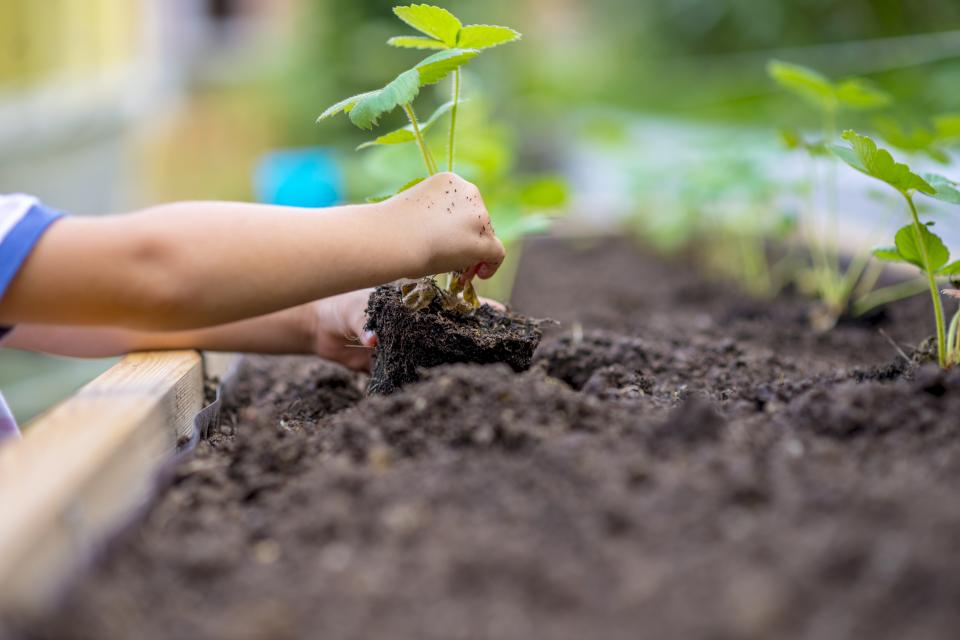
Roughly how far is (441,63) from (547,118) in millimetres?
6886

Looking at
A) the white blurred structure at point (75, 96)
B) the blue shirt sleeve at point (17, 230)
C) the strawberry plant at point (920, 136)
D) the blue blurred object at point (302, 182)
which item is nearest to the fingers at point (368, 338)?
the blue shirt sleeve at point (17, 230)

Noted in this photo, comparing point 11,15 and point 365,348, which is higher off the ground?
point 11,15

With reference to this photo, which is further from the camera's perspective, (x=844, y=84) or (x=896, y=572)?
(x=844, y=84)

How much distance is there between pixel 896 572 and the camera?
2.04 ft

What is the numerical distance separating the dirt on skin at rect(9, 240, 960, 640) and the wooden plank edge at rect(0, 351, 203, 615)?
0.03m

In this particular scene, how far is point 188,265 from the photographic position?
0.95 m

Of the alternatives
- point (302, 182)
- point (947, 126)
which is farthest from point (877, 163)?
point (302, 182)

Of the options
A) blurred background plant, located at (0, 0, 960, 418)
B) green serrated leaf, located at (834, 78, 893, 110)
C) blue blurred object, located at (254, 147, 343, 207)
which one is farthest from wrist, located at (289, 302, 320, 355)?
blue blurred object, located at (254, 147, 343, 207)

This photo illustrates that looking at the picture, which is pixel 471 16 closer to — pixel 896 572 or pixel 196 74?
pixel 896 572

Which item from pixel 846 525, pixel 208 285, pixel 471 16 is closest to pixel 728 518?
pixel 846 525

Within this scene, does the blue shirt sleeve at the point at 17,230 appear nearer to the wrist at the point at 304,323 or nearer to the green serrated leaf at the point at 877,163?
the wrist at the point at 304,323

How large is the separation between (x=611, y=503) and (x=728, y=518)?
0.31 feet

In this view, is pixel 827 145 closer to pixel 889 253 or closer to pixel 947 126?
pixel 889 253

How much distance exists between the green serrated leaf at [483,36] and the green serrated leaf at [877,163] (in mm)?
450
